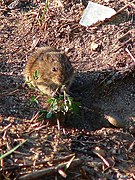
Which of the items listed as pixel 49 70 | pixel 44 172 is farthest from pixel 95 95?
pixel 44 172

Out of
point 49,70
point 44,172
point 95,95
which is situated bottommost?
point 95,95

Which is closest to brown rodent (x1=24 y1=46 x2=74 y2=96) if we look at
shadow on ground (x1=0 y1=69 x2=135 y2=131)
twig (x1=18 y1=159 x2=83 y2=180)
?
shadow on ground (x1=0 y1=69 x2=135 y2=131)

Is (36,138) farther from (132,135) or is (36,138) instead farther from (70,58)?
(70,58)

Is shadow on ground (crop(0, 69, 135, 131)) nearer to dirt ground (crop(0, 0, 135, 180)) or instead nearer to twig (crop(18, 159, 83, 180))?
dirt ground (crop(0, 0, 135, 180))

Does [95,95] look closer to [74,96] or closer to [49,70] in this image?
[74,96]

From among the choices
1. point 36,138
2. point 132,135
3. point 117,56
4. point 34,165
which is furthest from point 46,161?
point 117,56

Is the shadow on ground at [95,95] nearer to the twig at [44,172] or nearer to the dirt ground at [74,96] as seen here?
the dirt ground at [74,96]
